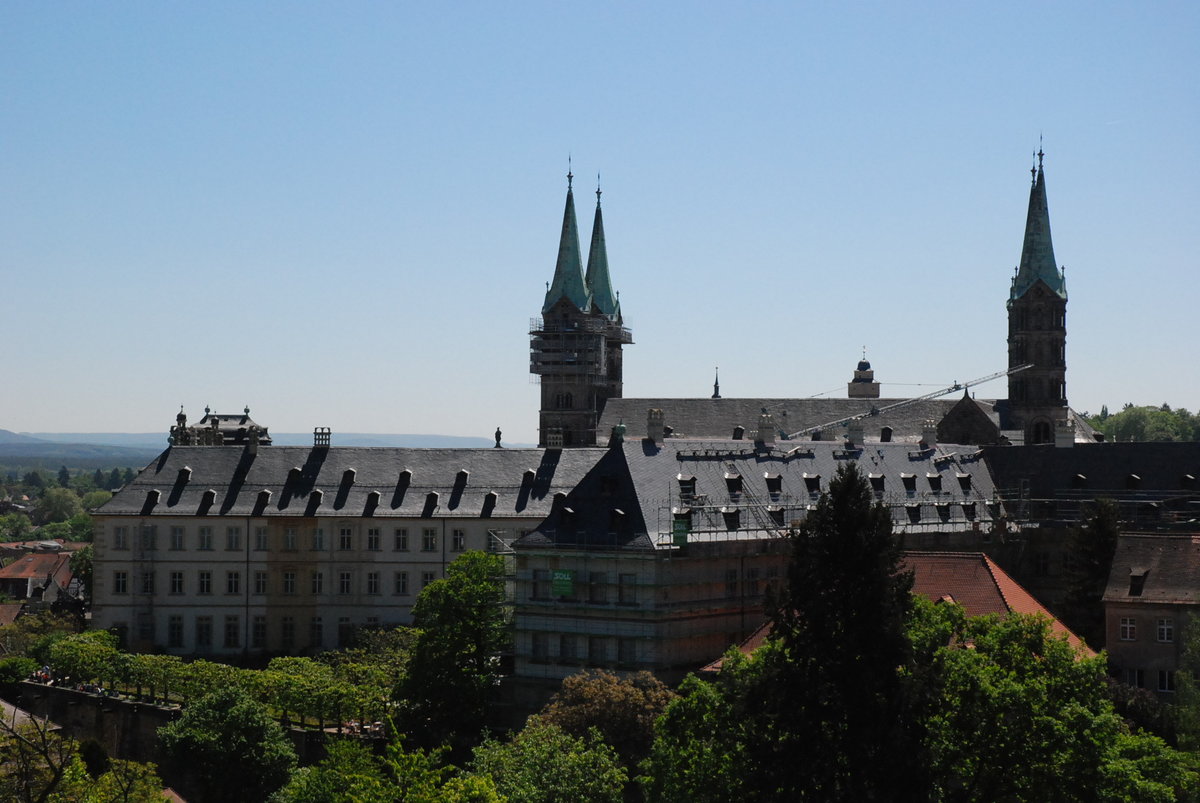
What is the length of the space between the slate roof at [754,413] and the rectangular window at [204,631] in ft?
167

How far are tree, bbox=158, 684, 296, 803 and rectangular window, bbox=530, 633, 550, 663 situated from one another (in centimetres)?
1117

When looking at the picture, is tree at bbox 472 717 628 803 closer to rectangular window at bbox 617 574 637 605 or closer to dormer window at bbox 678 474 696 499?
rectangular window at bbox 617 574 637 605

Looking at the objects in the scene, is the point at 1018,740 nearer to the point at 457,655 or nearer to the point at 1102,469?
the point at 457,655

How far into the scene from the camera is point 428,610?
84.4m

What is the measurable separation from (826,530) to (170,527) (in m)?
60.1

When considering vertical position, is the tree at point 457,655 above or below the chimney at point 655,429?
below

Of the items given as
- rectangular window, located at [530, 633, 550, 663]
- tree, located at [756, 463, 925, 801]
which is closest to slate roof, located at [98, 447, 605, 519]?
rectangular window, located at [530, 633, 550, 663]

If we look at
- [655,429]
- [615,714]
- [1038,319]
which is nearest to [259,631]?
[655,429]

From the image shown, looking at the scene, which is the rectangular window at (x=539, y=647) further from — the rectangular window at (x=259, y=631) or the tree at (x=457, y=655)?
the rectangular window at (x=259, y=631)

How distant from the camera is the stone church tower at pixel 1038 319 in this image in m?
152

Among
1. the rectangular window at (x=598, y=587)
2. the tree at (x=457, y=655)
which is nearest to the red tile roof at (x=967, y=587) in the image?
the rectangular window at (x=598, y=587)

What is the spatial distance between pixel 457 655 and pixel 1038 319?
86845 mm

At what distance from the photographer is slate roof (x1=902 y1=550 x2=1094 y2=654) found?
72812 millimetres

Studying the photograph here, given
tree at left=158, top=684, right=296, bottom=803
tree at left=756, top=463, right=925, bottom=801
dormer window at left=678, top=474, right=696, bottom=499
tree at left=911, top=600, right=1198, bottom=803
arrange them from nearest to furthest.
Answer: tree at left=756, top=463, right=925, bottom=801
tree at left=911, top=600, right=1198, bottom=803
tree at left=158, top=684, right=296, bottom=803
dormer window at left=678, top=474, right=696, bottom=499
